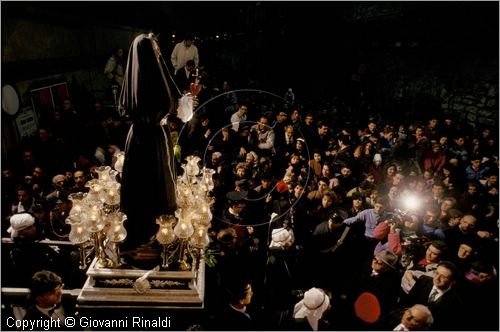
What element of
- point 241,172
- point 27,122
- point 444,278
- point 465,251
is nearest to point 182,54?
point 27,122

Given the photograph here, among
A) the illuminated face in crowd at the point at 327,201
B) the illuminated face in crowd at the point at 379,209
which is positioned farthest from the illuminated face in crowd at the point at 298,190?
the illuminated face in crowd at the point at 379,209

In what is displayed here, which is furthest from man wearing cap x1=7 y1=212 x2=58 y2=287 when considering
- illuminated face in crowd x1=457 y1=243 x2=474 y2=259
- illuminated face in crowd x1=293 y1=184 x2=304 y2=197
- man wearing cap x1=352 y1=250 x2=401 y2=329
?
illuminated face in crowd x1=457 y1=243 x2=474 y2=259

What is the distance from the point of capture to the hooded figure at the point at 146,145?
335 centimetres

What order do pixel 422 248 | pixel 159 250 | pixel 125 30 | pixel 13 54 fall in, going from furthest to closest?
pixel 125 30 → pixel 13 54 → pixel 422 248 → pixel 159 250

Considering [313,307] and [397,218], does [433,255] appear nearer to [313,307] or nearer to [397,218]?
[397,218]

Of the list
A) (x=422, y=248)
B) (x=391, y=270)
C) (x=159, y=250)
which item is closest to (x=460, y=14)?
(x=422, y=248)

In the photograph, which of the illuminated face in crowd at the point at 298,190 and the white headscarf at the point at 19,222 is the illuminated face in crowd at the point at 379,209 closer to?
the illuminated face in crowd at the point at 298,190

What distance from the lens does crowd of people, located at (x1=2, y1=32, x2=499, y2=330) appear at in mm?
4949

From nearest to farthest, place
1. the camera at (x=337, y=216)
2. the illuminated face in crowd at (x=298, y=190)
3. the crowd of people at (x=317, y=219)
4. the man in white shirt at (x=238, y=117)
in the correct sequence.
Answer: the crowd of people at (x=317, y=219), the camera at (x=337, y=216), the illuminated face in crowd at (x=298, y=190), the man in white shirt at (x=238, y=117)

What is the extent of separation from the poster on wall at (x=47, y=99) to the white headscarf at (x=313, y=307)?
8.74 meters

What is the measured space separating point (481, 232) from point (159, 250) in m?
6.10

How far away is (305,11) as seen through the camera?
18531 mm

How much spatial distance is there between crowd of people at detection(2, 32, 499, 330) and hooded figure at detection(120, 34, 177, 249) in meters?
0.36

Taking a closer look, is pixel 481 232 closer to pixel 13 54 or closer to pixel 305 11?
pixel 13 54
